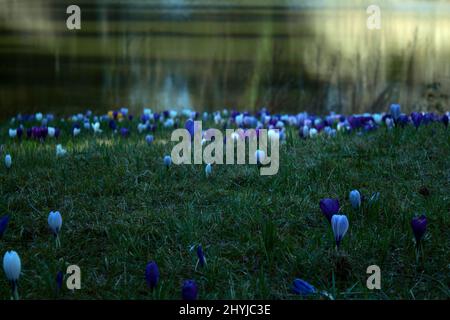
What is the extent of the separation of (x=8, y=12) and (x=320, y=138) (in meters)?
22.5

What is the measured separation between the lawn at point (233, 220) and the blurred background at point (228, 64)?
4802mm

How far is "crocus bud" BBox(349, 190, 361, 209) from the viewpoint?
303 cm

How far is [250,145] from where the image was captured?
462cm

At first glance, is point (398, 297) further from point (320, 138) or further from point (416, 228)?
point (320, 138)

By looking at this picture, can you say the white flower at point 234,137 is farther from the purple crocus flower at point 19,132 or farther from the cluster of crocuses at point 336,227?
the purple crocus flower at point 19,132

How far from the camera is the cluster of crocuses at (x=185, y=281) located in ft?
6.84

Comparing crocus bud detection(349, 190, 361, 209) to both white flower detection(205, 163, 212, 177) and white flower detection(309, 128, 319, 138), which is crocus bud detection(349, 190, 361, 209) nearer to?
white flower detection(205, 163, 212, 177)

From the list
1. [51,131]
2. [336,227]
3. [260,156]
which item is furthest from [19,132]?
[336,227]

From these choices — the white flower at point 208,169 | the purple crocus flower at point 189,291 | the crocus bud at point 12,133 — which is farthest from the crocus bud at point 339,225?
the crocus bud at point 12,133

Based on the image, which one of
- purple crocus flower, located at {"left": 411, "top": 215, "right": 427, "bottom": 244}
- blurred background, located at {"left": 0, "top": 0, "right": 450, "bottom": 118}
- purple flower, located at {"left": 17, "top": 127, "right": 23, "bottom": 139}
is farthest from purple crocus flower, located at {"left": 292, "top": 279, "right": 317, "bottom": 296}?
blurred background, located at {"left": 0, "top": 0, "right": 450, "bottom": 118}

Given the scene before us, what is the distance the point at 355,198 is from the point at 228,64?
9869 millimetres

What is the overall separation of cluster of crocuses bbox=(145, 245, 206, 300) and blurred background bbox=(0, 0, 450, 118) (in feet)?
21.1

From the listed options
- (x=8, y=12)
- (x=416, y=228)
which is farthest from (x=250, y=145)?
(x=8, y=12)

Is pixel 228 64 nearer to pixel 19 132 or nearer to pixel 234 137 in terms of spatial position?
pixel 19 132
